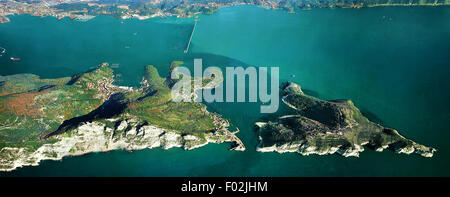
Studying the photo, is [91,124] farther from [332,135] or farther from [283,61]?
[283,61]

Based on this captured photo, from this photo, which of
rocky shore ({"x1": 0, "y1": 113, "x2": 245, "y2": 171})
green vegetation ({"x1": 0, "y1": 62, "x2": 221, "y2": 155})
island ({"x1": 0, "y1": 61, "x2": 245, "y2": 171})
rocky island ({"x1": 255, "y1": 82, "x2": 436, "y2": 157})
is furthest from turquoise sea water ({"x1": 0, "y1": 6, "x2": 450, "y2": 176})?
green vegetation ({"x1": 0, "y1": 62, "x2": 221, "y2": 155})

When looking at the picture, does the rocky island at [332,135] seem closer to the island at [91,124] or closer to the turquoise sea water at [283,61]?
the turquoise sea water at [283,61]

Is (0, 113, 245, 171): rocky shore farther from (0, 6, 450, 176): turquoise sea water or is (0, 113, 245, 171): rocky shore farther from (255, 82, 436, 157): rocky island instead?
(255, 82, 436, 157): rocky island

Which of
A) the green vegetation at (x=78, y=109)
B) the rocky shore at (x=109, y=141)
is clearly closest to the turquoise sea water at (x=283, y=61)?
the rocky shore at (x=109, y=141)

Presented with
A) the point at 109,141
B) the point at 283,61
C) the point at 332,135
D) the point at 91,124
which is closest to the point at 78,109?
the point at 91,124
